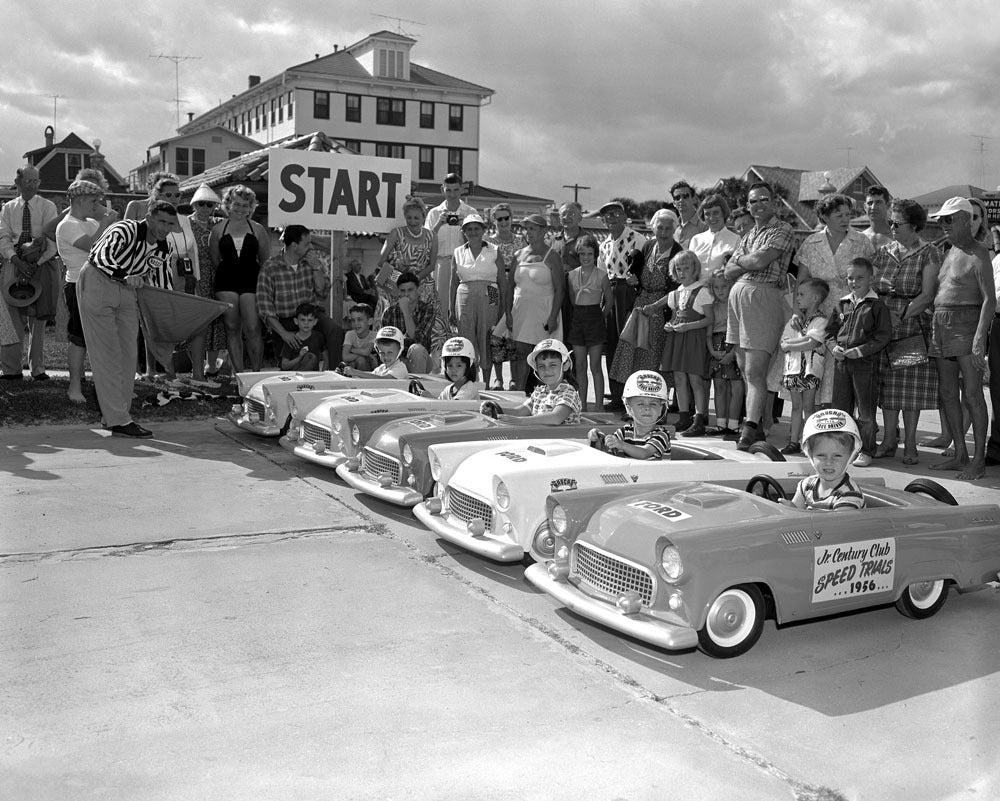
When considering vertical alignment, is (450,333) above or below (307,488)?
above

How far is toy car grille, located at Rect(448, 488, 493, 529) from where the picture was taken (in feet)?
18.6

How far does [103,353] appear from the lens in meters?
9.06

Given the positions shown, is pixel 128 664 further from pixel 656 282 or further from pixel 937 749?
pixel 656 282

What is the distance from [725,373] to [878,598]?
5191 mm

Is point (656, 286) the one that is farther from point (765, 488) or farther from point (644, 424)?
point (765, 488)

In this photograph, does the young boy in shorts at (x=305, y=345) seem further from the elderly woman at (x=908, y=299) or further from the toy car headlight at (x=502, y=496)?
the toy car headlight at (x=502, y=496)

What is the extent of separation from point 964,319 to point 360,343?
564 centimetres

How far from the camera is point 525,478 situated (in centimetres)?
544

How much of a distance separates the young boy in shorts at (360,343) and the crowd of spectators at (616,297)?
0.03m

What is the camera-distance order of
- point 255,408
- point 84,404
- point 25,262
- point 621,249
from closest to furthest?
point 255,408 → point 84,404 → point 621,249 → point 25,262

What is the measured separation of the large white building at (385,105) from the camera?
60500 mm

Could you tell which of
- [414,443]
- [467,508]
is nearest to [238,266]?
[414,443]

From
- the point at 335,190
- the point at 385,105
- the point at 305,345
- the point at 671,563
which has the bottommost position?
the point at 671,563

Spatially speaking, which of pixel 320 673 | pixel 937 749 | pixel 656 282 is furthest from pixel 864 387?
pixel 320 673
